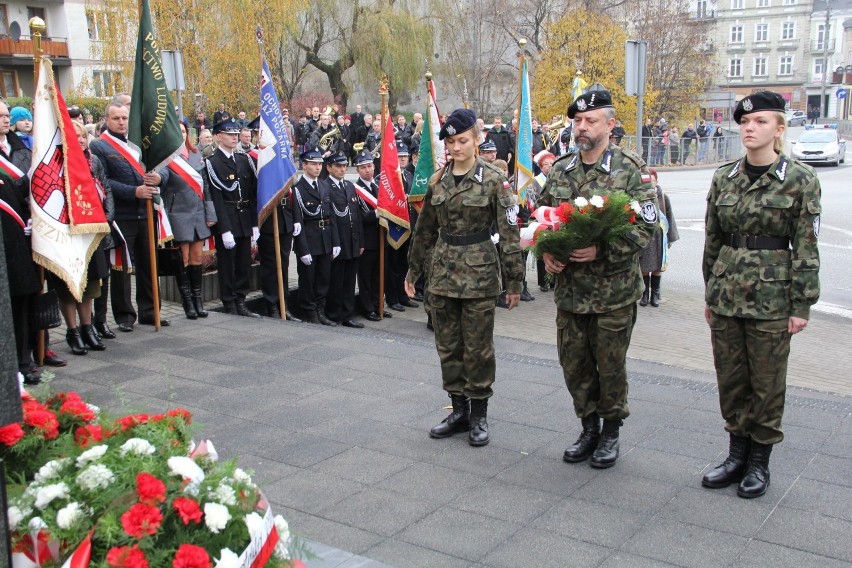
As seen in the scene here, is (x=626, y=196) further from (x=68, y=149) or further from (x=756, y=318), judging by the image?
(x=68, y=149)

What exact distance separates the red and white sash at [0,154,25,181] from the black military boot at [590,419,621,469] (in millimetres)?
5043

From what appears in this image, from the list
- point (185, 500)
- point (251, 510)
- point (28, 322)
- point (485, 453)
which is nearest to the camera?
point (185, 500)

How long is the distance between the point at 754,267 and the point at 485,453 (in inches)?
76.6

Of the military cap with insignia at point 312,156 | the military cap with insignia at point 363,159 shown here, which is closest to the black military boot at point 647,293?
the military cap with insignia at point 363,159

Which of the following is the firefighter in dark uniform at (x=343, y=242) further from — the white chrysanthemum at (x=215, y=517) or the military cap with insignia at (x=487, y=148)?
the white chrysanthemum at (x=215, y=517)

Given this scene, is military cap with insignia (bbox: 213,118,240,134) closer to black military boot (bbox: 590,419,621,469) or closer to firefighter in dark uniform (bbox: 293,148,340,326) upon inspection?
firefighter in dark uniform (bbox: 293,148,340,326)

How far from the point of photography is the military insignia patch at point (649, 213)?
16.2 feet

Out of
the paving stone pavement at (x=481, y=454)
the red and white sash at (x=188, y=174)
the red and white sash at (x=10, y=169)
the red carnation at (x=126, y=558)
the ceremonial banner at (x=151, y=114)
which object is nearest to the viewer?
the red carnation at (x=126, y=558)

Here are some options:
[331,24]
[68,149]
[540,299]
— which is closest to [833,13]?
[331,24]

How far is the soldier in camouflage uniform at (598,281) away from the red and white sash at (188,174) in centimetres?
502

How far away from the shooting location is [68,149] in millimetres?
7285

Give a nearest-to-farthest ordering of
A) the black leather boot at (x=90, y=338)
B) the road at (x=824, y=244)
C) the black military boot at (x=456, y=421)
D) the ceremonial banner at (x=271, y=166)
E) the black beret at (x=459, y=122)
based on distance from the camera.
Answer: the black beret at (x=459, y=122), the black military boot at (x=456, y=421), the black leather boot at (x=90, y=338), the ceremonial banner at (x=271, y=166), the road at (x=824, y=244)

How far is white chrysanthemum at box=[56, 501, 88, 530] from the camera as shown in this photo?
102 inches

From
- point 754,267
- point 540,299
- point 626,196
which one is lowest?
point 540,299
